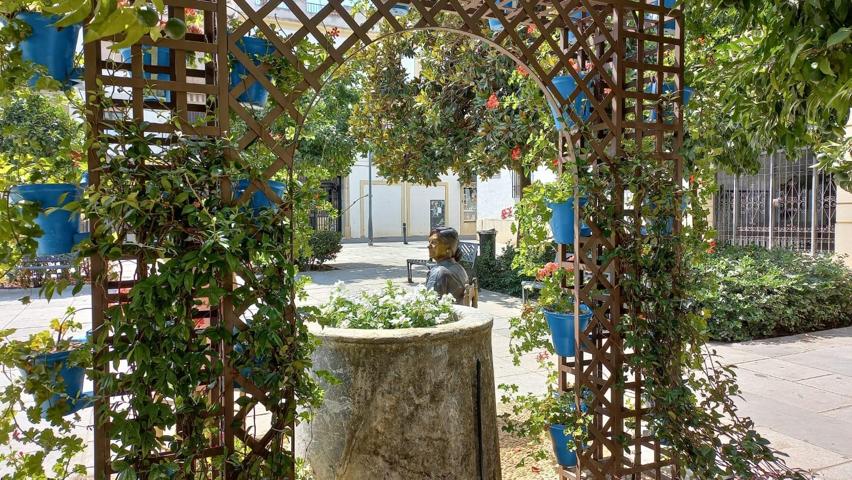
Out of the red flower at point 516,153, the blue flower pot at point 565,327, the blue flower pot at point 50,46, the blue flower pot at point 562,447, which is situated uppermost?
the red flower at point 516,153

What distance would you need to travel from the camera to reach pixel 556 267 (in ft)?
11.3

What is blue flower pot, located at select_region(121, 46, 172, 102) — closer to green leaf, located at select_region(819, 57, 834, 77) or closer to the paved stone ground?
the paved stone ground

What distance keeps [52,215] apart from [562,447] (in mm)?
2674

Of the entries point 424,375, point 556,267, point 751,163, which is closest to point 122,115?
point 424,375

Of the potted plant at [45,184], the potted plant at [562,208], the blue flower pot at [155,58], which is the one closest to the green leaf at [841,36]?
the potted plant at [562,208]

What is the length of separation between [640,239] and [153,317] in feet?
7.69

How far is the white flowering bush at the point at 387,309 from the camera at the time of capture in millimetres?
3568

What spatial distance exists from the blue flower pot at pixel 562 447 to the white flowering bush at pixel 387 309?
0.87m

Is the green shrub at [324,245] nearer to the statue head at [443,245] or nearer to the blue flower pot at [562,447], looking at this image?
the statue head at [443,245]

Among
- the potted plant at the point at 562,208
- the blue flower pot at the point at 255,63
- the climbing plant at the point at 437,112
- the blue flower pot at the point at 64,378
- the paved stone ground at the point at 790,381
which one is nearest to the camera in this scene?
the blue flower pot at the point at 64,378

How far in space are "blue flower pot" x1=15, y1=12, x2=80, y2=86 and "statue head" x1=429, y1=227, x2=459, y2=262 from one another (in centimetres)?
334

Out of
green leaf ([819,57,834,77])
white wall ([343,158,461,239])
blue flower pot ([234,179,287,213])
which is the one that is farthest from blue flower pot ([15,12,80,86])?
white wall ([343,158,461,239])

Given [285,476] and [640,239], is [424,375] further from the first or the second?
[640,239]

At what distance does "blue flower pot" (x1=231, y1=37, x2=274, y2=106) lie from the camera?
242 cm
